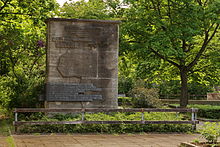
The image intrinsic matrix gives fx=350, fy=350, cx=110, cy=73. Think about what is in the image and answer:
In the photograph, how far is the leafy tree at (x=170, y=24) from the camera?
71.8ft

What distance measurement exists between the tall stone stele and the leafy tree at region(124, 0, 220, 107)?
17.4 ft

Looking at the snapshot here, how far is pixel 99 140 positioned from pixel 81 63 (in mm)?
Result: 5262

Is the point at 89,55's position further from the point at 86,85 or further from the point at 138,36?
the point at 138,36

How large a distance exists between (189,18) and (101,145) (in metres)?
13.8

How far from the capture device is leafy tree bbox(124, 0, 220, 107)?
861 inches

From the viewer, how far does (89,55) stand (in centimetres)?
1684

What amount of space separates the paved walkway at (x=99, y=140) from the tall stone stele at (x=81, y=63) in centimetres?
319

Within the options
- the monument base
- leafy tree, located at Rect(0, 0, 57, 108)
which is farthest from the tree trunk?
the monument base

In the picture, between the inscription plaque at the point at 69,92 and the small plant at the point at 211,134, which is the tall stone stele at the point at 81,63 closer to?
the inscription plaque at the point at 69,92

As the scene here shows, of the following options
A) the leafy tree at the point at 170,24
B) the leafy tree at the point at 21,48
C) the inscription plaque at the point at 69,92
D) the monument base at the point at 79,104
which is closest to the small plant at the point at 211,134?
the monument base at the point at 79,104

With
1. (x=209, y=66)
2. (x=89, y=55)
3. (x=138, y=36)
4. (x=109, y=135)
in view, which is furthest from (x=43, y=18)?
(x=209, y=66)

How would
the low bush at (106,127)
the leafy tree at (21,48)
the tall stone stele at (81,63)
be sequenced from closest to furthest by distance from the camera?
the low bush at (106,127), the leafy tree at (21,48), the tall stone stele at (81,63)

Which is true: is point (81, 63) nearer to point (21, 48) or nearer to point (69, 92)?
point (69, 92)

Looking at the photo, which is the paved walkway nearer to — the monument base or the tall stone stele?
the monument base
